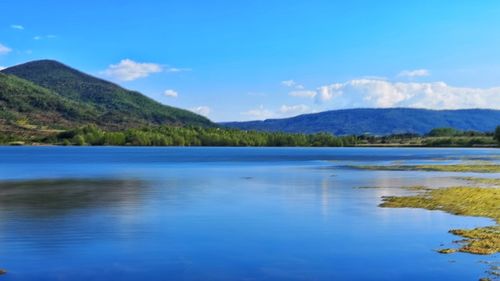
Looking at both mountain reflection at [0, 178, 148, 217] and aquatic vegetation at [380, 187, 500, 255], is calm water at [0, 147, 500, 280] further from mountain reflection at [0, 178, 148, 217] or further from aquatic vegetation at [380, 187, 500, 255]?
aquatic vegetation at [380, 187, 500, 255]

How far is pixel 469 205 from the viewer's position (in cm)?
4644

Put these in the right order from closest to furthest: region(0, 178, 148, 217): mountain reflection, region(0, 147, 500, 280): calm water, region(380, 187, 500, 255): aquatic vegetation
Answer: region(0, 147, 500, 280): calm water
region(380, 187, 500, 255): aquatic vegetation
region(0, 178, 148, 217): mountain reflection

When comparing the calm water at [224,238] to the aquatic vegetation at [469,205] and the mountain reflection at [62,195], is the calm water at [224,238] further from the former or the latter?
the aquatic vegetation at [469,205]

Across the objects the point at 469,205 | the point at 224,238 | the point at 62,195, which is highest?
the point at 62,195

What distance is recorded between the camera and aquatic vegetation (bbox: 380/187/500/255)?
29.5 meters

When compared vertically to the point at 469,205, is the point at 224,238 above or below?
below

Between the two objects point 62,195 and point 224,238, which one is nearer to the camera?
point 224,238

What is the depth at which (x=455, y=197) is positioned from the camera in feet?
171

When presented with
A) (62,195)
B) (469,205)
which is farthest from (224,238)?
(62,195)

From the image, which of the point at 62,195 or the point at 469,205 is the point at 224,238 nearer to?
the point at 469,205

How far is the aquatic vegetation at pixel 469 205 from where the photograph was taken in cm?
2947

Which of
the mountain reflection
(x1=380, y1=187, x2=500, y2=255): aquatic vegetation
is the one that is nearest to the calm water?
the mountain reflection

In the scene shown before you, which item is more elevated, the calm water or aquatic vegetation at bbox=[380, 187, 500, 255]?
aquatic vegetation at bbox=[380, 187, 500, 255]

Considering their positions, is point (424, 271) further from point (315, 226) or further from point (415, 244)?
point (315, 226)
